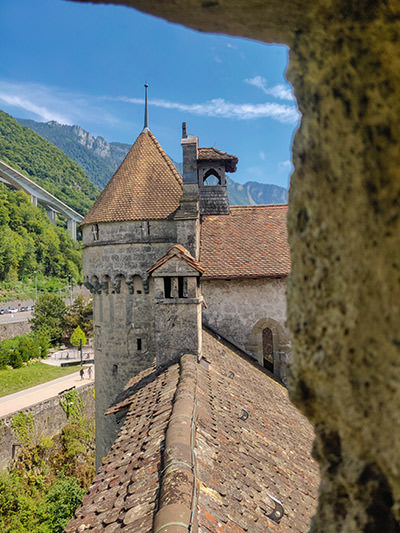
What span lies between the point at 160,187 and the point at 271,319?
4571 millimetres

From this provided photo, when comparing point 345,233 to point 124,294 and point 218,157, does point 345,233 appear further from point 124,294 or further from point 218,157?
point 218,157

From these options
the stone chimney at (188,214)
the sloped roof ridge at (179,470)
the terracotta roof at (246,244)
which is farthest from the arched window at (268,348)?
the sloped roof ridge at (179,470)

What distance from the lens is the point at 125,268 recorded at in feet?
32.6

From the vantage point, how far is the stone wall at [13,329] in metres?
35.5

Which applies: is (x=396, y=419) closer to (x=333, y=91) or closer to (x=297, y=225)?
(x=297, y=225)

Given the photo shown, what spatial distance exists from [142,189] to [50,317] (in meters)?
31.2

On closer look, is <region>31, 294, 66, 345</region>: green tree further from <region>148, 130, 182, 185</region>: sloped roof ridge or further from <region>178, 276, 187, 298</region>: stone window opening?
<region>178, 276, 187, 298</region>: stone window opening

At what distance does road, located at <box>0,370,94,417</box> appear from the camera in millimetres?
22217

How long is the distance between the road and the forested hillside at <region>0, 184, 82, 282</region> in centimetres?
2551

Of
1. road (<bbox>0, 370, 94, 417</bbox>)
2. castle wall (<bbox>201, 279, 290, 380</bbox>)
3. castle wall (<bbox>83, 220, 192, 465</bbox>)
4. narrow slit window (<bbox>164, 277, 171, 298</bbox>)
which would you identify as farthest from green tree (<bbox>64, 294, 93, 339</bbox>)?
narrow slit window (<bbox>164, 277, 171, 298</bbox>)

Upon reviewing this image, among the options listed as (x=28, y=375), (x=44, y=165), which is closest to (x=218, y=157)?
(x=28, y=375)

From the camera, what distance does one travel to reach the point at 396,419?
1.11 metres

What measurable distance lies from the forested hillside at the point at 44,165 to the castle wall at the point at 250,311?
3188 inches

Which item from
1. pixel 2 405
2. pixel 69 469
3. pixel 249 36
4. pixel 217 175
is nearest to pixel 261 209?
pixel 217 175
